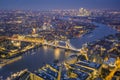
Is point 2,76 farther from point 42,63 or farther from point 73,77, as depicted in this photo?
point 73,77

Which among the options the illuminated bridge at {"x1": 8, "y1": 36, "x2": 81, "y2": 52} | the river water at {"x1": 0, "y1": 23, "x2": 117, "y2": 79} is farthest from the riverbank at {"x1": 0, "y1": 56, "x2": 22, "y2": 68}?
the illuminated bridge at {"x1": 8, "y1": 36, "x2": 81, "y2": 52}

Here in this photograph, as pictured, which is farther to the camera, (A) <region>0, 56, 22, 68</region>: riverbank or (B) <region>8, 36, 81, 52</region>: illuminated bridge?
(B) <region>8, 36, 81, 52</region>: illuminated bridge

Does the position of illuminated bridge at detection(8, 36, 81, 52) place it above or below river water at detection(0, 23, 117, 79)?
above

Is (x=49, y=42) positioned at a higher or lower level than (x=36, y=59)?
higher

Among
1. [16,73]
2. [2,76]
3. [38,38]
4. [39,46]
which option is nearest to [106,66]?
[16,73]

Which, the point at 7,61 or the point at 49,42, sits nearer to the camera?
the point at 7,61

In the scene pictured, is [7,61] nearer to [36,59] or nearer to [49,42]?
[36,59]

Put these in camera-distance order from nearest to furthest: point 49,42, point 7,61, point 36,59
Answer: point 7,61
point 36,59
point 49,42

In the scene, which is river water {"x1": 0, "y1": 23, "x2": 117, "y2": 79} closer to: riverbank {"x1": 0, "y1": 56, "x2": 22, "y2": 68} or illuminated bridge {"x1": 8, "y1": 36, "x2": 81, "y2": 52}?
riverbank {"x1": 0, "y1": 56, "x2": 22, "y2": 68}

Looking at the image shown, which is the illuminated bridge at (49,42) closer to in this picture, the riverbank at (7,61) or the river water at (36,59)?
the river water at (36,59)

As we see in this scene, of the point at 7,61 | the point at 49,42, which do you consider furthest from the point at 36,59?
the point at 49,42

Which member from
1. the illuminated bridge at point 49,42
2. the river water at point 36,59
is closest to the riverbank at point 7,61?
the river water at point 36,59
